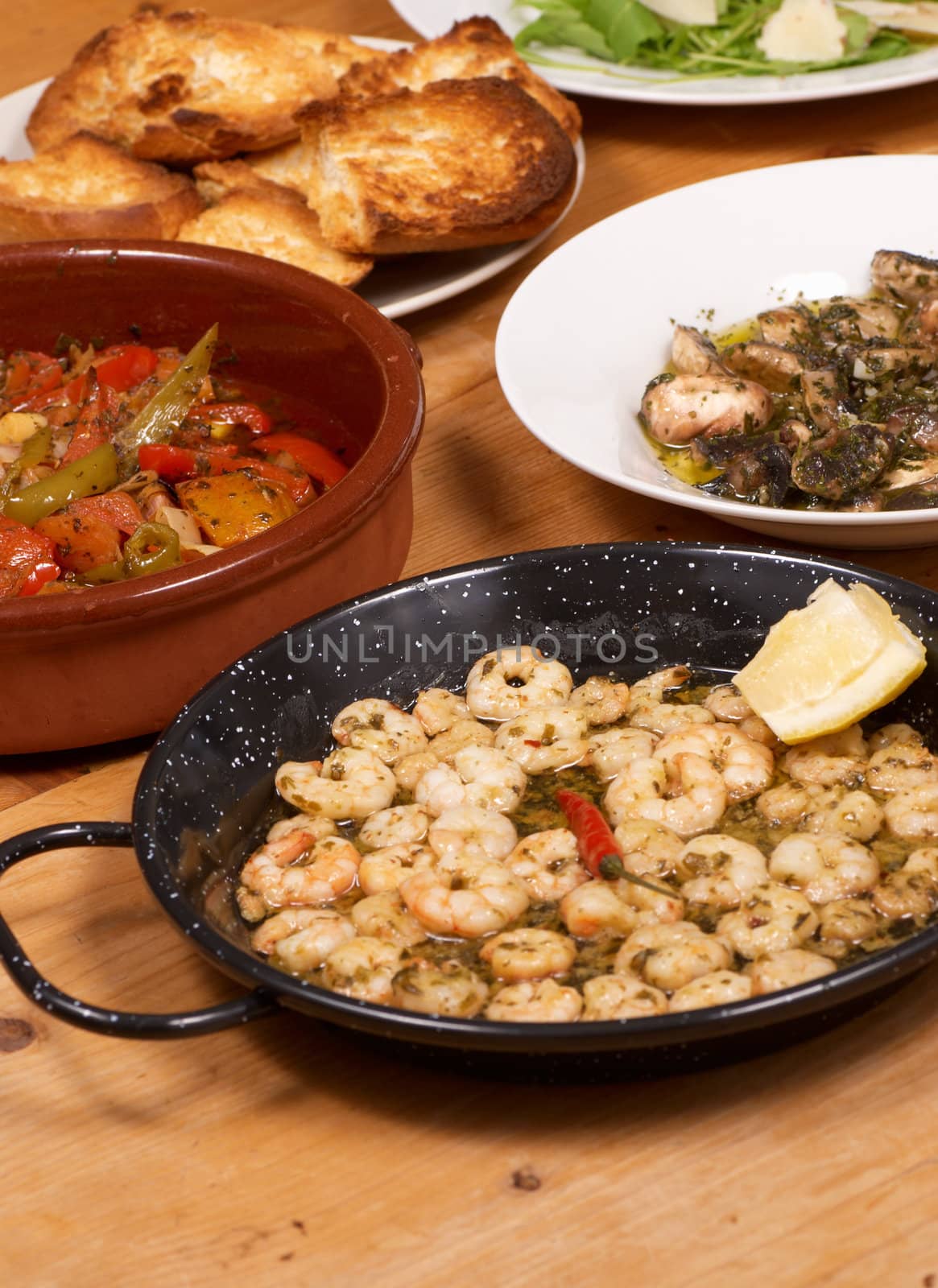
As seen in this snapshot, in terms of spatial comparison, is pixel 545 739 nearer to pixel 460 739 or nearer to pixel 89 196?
pixel 460 739

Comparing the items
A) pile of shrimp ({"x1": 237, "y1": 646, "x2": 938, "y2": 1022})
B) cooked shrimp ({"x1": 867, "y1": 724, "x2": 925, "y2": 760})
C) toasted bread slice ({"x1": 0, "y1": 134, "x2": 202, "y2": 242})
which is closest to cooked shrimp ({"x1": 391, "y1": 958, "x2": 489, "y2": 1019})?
pile of shrimp ({"x1": 237, "y1": 646, "x2": 938, "y2": 1022})

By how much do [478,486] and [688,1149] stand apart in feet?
3.27

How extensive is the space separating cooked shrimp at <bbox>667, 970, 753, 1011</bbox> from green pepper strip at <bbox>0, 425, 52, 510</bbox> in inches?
37.4

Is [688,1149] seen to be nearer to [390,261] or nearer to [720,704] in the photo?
[720,704]

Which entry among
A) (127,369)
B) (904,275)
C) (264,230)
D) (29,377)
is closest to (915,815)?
(904,275)

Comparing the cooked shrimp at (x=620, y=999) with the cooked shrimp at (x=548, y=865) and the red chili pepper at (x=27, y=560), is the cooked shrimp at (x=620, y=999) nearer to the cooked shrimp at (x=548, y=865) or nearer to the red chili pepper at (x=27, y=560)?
the cooked shrimp at (x=548, y=865)

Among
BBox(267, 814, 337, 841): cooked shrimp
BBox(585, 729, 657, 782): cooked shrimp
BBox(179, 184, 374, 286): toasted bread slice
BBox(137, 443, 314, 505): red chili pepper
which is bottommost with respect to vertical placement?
BBox(267, 814, 337, 841): cooked shrimp

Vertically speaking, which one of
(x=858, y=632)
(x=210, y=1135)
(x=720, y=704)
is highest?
(x=858, y=632)

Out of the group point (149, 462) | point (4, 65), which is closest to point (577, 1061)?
point (149, 462)

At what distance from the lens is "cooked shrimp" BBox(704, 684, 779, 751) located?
1271 millimetres

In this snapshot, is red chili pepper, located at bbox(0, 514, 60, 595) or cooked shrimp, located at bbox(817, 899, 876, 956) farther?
red chili pepper, located at bbox(0, 514, 60, 595)

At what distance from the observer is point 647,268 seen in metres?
1.95

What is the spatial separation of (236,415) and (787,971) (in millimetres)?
1025

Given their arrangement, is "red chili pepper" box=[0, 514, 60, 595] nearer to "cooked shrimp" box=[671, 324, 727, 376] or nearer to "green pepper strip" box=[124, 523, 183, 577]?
"green pepper strip" box=[124, 523, 183, 577]
